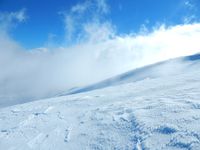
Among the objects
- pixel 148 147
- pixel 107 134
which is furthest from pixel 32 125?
pixel 148 147

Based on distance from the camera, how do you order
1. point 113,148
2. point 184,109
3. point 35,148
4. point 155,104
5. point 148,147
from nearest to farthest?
→ point 148,147 → point 113,148 → point 35,148 → point 184,109 → point 155,104

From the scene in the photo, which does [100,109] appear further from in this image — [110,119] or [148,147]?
[148,147]

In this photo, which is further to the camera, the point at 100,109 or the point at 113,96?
the point at 113,96

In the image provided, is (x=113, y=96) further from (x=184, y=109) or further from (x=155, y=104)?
(x=184, y=109)

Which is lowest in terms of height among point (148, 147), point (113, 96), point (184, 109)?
point (148, 147)

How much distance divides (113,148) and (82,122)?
10.1ft

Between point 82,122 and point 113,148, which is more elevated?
point 82,122

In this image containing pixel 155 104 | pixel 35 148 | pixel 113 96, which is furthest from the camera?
pixel 113 96

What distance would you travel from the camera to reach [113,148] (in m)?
8.00

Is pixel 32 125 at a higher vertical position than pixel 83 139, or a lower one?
higher

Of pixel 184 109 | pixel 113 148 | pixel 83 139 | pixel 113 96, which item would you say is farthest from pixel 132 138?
pixel 113 96

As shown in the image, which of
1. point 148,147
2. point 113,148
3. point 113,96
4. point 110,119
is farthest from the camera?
point 113,96

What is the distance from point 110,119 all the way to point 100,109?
177 centimetres

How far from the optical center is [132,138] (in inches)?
327
